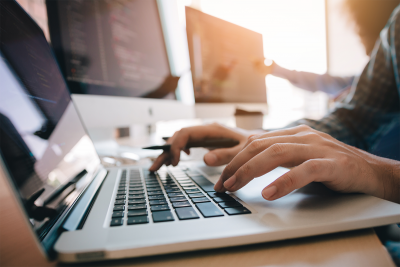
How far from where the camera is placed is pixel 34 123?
A: 0.86 feet

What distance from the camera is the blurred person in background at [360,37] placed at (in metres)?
1.46

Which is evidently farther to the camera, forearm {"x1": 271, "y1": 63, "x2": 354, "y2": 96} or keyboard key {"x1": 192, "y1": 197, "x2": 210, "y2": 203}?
forearm {"x1": 271, "y1": 63, "x2": 354, "y2": 96}

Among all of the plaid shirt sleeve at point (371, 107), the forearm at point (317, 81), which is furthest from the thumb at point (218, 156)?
the forearm at point (317, 81)

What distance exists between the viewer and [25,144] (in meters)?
0.22

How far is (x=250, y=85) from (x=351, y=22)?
3.55 ft

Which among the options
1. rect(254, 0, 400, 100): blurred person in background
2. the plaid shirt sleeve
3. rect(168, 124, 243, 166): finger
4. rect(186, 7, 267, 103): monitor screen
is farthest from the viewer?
rect(254, 0, 400, 100): blurred person in background

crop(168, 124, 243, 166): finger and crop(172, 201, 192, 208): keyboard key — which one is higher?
crop(168, 124, 243, 166): finger

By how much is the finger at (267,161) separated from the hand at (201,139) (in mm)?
142

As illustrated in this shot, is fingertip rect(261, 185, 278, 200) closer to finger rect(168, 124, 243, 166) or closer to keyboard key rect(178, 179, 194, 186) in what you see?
keyboard key rect(178, 179, 194, 186)

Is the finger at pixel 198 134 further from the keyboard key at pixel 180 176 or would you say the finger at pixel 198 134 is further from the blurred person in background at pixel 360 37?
the blurred person in background at pixel 360 37

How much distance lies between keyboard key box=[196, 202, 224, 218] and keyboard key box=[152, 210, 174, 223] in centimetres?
3

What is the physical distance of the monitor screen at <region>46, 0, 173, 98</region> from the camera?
56 centimetres

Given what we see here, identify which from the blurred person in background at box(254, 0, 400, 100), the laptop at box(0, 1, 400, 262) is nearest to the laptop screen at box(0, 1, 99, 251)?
the laptop at box(0, 1, 400, 262)

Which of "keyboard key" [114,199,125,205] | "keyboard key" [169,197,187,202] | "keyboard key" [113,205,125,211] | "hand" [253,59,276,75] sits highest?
"hand" [253,59,276,75]
